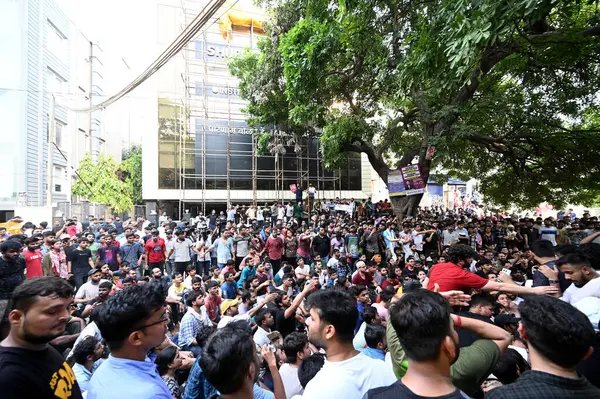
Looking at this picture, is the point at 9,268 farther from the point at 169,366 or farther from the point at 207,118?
the point at 207,118

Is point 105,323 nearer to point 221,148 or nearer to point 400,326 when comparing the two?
point 400,326

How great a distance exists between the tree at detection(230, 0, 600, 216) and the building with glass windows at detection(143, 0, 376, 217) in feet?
23.0

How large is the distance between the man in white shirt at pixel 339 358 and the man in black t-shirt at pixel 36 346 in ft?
4.05

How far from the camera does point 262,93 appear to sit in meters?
14.8

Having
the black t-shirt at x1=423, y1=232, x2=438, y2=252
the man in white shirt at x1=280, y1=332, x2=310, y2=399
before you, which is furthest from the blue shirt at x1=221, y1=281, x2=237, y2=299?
the black t-shirt at x1=423, y1=232, x2=438, y2=252

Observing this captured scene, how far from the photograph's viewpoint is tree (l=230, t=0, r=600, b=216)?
809 centimetres

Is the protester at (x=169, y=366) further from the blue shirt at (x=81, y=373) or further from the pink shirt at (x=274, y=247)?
the pink shirt at (x=274, y=247)

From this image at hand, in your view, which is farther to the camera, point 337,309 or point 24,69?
point 24,69

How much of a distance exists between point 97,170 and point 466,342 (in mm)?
26313

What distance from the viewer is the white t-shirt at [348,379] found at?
67.7 inches

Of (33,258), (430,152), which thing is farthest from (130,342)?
(430,152)

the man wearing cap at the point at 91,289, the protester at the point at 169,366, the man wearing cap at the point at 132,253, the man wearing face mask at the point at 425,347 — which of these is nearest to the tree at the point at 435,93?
the man wearing face mask at the point at 425,347

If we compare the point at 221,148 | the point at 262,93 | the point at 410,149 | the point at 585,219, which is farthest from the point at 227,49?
the point at 585,219

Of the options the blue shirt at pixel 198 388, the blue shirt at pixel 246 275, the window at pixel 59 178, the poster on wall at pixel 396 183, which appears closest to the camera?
the blue shirt at pixel 198 388
